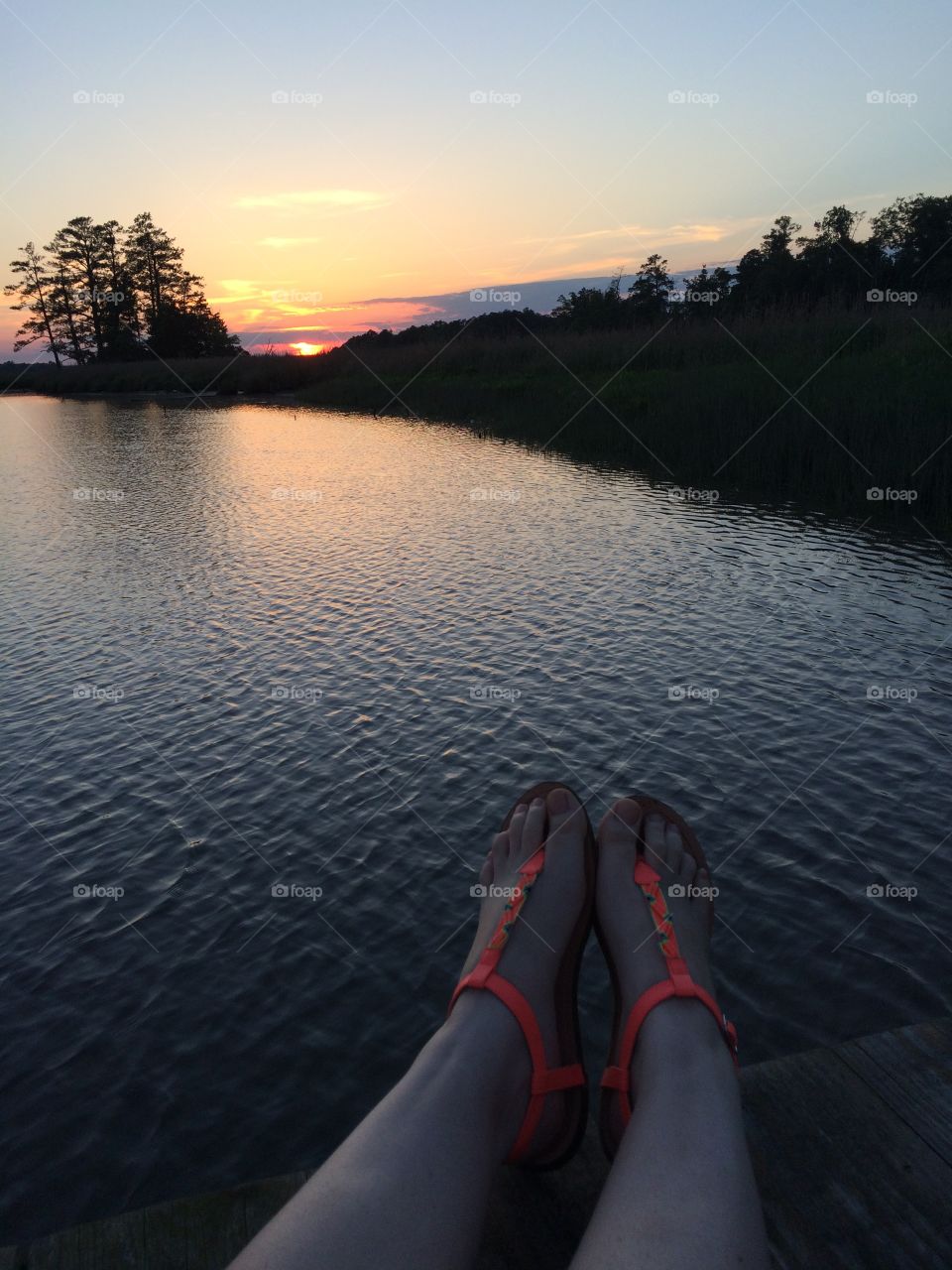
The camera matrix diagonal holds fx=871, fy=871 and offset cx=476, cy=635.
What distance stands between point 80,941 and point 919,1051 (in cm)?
418

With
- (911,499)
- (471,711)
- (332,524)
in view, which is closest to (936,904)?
(471,711)

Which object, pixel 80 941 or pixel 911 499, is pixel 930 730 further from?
pixel 911 499

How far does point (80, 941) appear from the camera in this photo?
4836 millimetres
